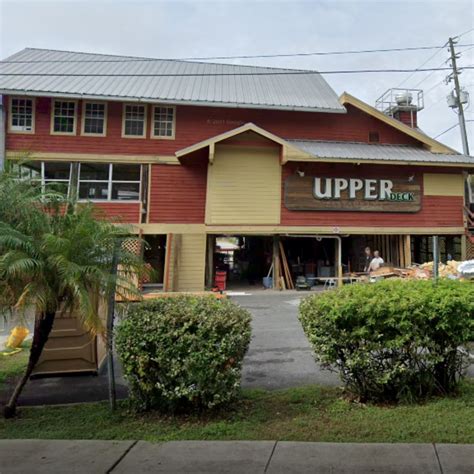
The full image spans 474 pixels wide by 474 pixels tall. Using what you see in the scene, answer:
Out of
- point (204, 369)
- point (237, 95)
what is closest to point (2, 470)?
point (204, 369)

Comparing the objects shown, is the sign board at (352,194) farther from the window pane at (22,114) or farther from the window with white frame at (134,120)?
the window pane at (22,114)

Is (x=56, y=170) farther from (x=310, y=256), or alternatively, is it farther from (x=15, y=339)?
(x=310, y=256)

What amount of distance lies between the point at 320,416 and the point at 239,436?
3.08 feet

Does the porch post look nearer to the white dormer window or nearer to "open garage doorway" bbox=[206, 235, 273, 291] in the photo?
"open garage doorway" bbox=[206, 235, 273, 291]

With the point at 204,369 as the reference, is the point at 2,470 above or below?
below

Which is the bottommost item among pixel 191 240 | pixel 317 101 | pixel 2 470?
pixel 2 470

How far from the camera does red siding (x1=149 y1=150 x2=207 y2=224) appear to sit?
15.8 meters

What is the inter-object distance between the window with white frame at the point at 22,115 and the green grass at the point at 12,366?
39.1ft

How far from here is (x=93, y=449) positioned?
3.37 meters

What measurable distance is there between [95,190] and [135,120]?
3.47m

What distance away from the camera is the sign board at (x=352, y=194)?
625 inches

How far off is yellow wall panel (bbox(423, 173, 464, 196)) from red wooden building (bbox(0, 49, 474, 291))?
0.18 ft

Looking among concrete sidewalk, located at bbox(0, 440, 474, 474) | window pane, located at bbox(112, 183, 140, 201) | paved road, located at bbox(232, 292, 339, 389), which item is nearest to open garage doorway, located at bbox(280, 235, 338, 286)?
paved road, located at bbox(232, 292, 339, 389)

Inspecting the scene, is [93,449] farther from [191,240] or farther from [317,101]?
[317,101]
